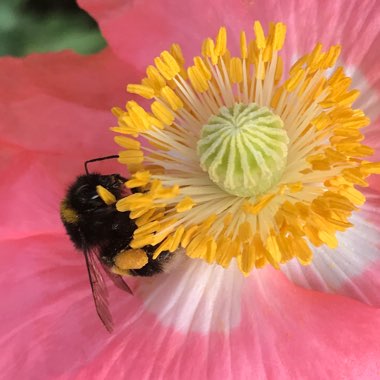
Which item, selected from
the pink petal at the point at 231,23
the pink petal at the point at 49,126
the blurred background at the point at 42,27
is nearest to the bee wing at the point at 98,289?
the pink petal at the point at 49,126

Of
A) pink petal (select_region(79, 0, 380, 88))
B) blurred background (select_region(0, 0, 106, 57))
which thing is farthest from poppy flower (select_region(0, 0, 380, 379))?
blurred background (select_region(0, 0, 106, 57))

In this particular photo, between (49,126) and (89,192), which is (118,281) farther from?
(49,126)

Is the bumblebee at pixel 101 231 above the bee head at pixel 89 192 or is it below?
below

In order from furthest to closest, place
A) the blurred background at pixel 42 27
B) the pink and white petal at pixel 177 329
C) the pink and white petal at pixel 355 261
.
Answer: the blurred background at pixel 42 27 < the pink and white petal at pixel 355 261 < the pink and white petal at pixel 177 329

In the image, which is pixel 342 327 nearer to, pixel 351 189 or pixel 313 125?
pixel 351 189

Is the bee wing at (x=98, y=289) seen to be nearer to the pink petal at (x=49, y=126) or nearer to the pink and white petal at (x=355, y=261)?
the pink petal at (x=49, y=126)

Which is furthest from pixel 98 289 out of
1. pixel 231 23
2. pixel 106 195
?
pixel 231 23

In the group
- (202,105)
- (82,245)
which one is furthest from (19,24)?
(82,245)
